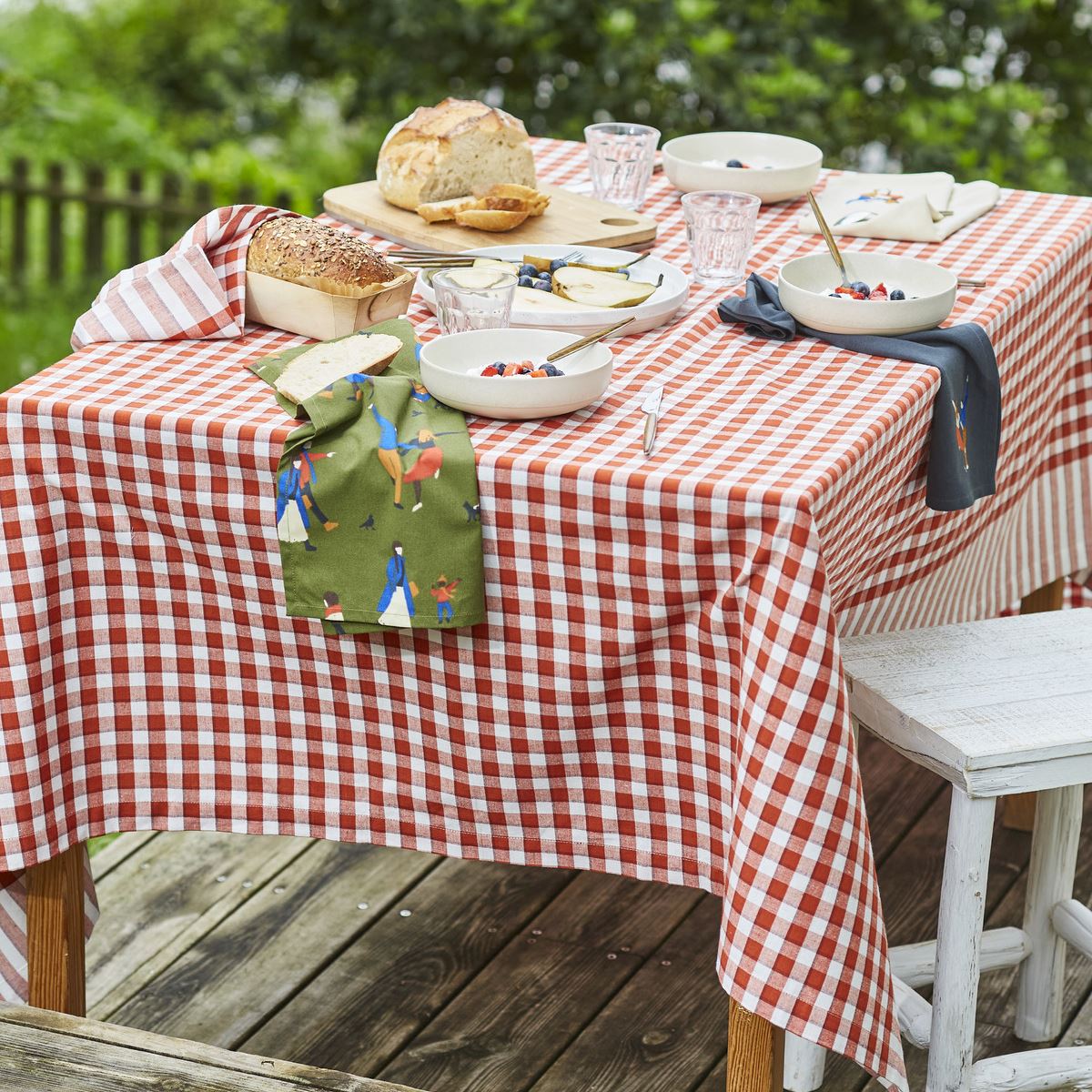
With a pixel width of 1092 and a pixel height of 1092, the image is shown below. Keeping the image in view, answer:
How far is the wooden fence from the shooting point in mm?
5789

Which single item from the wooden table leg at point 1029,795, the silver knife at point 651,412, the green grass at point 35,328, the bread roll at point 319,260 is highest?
the bread roll at point 319,260

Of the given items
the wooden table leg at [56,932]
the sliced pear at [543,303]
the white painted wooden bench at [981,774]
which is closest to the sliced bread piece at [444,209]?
the sliced pear at [543,303]

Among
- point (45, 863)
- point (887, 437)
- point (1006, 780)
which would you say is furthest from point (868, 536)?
point (45, 863)

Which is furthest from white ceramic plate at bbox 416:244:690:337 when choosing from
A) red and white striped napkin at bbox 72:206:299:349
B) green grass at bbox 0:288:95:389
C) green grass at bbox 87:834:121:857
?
green grass at bbox 0:288:95:389

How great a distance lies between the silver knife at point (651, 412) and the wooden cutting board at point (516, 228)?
22.2 inches

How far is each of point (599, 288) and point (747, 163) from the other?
2.66ft

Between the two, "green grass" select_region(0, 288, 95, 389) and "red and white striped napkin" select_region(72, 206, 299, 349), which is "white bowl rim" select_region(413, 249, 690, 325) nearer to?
"red and white striped napkin" select_region(72, 206, 299, 349)

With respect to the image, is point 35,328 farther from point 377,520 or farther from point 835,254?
point 377,520

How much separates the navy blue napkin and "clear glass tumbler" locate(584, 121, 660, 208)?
57cm

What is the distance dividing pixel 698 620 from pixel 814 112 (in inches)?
143

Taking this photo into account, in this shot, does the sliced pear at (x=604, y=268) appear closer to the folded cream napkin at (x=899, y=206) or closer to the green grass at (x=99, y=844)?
the folded cream napkin at (x=899, y=206)

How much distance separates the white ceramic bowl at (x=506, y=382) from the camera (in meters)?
1.82

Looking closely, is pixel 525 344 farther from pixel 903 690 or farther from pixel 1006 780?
pixel 1006 780

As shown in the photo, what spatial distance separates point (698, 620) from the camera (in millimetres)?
1753
